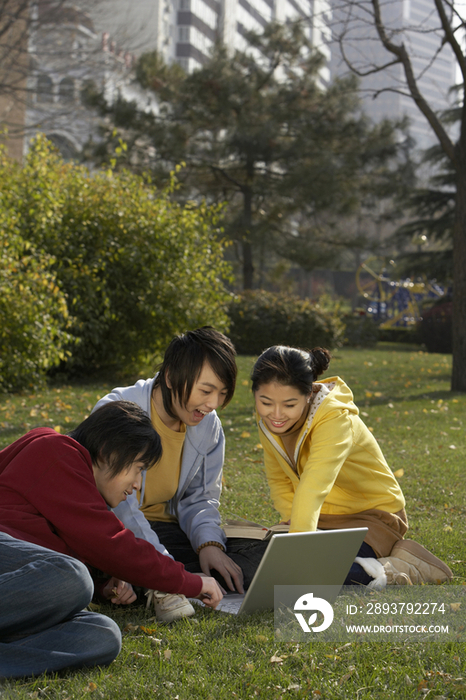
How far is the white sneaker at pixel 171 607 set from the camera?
7.82 ft

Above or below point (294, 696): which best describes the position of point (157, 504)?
above

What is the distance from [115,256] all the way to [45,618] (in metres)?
6.73

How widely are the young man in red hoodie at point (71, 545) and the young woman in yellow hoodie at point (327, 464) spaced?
0.58 metres

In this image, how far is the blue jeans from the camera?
6.41 feet

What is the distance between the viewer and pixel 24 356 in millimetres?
7137

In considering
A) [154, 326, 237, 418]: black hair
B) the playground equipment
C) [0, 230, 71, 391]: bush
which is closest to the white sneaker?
[154, 326, 237, 418]: black hair

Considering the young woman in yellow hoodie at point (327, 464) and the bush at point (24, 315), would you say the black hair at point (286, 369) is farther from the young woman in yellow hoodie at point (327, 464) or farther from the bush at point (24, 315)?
the bush at point (24, 315)

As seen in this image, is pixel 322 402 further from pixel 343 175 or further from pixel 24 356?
pixel 343 175

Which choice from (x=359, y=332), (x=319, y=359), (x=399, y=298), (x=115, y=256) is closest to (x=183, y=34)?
(x=399, y=298)

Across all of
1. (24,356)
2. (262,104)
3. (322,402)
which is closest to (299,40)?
(262,104)

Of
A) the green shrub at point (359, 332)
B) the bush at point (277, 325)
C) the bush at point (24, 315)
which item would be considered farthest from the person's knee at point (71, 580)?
the green shrub at point (359, 332)

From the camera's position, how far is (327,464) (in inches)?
102

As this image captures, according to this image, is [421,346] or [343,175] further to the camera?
[421,346]

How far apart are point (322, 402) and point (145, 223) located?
6.17m
